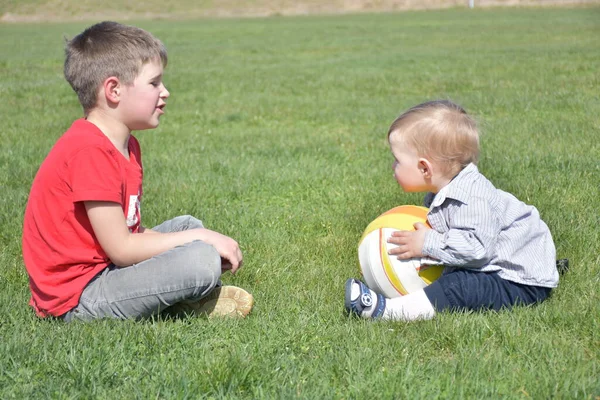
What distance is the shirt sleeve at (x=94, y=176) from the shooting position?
3.62 metres

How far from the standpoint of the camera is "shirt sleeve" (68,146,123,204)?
362cm

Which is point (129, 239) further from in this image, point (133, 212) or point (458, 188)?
point (458, 188)

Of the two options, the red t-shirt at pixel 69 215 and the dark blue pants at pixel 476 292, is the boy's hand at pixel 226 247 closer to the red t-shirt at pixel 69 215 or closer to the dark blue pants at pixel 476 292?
the red t-shirt at pixel 69 215

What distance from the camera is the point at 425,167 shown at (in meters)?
4.16

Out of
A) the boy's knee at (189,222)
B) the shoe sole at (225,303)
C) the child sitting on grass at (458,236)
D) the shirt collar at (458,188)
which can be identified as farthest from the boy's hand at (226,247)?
the shirt collar at (458,188)

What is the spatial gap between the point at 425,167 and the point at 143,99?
61.6 inches

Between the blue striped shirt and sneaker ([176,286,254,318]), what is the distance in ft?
3.29

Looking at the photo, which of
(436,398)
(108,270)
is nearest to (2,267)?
(108,270)

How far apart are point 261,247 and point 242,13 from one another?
62.8 metres

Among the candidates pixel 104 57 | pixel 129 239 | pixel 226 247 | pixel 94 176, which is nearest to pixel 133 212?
pixel 129 239

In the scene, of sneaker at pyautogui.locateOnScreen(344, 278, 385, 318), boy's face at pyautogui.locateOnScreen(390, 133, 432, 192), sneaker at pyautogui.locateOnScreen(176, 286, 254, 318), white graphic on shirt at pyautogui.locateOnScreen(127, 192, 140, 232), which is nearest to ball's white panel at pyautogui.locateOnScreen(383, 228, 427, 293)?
sneaker at pyautogui.locateOnScreen(344, 278, 385, 318)

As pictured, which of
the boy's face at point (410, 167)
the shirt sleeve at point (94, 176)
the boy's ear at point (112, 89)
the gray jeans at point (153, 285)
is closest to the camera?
the shirt sleeve at point (94, 176)

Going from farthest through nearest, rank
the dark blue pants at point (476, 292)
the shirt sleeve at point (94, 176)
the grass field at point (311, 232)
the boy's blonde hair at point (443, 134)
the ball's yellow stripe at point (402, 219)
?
the ball's yellow stripe at point (402, 219)
the boy's blonde hair at point (443, 134)
the dark blue pants at point (476, 292)
the shirt sleeve at point (94, 176)
the grass field at point (311, 232)

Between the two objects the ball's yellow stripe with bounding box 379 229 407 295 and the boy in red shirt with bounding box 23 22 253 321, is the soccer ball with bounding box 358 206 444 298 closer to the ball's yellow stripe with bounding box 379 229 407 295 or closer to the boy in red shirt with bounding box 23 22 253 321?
A: the ball's yellow stripe with bounding box 379 229 407 295
